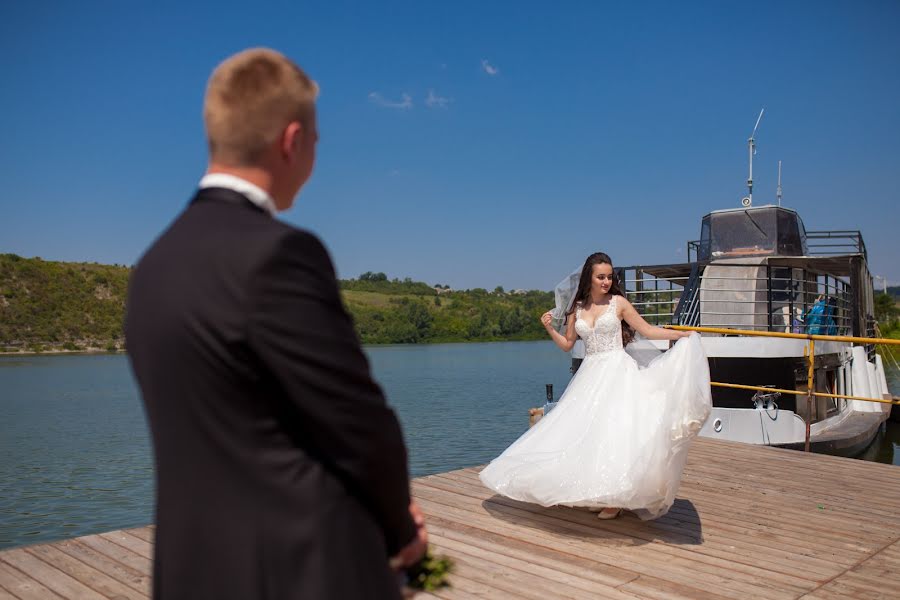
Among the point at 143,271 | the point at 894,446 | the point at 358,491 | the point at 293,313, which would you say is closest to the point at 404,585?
the point at 358,491

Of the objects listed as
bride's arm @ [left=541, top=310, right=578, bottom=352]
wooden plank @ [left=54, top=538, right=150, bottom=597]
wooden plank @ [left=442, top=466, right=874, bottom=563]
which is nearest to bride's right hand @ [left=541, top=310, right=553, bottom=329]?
bride's arm @ [left=541, top=310, right=578, bottom=352]

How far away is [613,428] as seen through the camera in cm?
524

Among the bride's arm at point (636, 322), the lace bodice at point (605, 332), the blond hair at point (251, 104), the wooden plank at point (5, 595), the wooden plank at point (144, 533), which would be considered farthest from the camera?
the lace bodice at point (605, 332)

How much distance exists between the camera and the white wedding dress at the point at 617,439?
5004 mm

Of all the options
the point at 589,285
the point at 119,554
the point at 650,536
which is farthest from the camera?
the point at 589,285

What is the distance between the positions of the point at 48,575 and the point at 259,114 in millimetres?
3807

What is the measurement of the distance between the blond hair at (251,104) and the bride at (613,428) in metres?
4.19

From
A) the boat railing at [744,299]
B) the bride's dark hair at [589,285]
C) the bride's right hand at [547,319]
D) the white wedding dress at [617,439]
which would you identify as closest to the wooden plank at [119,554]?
the white wedding dress at [617,439]

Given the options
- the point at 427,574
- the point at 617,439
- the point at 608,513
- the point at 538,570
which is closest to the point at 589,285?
the point at 617,439

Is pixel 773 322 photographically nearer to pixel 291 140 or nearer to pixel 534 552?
pixel 534 552

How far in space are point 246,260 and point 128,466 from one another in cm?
1760

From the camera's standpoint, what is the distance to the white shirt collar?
1356mm

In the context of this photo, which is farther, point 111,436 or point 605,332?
point 111,436

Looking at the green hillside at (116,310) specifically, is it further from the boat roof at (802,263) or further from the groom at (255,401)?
the groom at (255,401)
